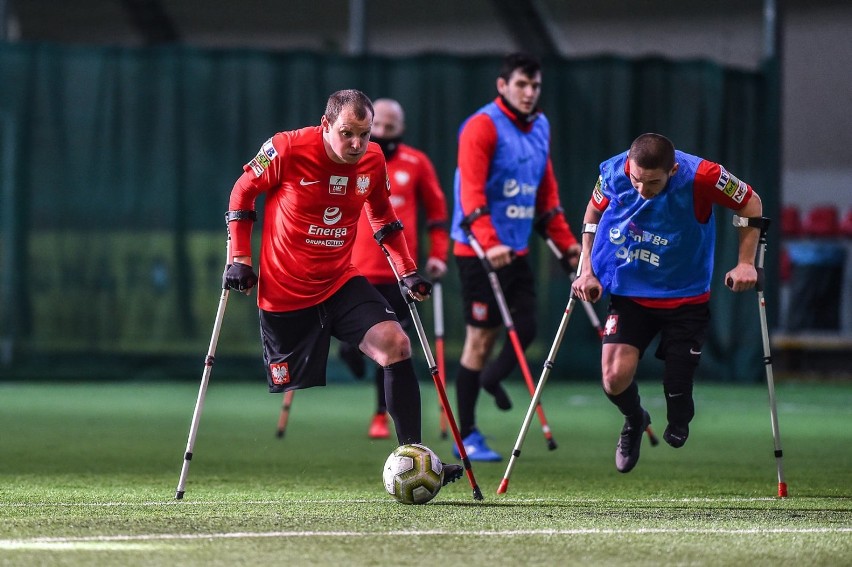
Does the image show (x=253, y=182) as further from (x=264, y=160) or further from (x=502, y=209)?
(x=502, y=209)

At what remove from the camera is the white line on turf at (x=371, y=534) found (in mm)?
4664

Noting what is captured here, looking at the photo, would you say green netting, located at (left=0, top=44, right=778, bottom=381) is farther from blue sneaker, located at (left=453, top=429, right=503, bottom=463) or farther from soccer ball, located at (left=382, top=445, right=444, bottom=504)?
soccer ball, located at (left=382, top=445, right=444, bottom=504)

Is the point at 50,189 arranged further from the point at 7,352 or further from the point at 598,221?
the point at 598,221

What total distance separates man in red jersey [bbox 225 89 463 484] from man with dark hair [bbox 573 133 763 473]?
89 centimetres

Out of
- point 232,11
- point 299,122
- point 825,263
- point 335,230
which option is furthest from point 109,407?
point 825,263

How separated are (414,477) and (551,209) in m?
2.90

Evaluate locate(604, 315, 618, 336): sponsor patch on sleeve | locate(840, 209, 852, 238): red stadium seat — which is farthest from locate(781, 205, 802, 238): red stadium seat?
locate(604, 315, 618, 336): sponsor patch on sleeve

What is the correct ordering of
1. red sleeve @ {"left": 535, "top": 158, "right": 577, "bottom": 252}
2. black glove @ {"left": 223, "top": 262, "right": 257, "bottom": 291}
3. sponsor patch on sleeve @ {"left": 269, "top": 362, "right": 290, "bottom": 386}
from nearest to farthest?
1. black glove @ {"left": 223, "top": 262, "right": 257, "bottom": 291}
2. sponsor patch on sleeve @ {"left": 269, "top": 362, "right": 290, "bottom": 386}
3. red sleeve @ {"left": 535, "top": 158, "right": 577, "bottom": 252}

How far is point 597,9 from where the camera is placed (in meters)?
15.8

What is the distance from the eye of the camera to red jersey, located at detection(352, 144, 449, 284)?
28.2 ft

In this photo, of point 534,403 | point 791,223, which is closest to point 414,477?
point 534,403

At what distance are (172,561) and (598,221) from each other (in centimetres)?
280

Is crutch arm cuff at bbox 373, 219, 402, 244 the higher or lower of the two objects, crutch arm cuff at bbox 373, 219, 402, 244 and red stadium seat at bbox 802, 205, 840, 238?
the lower

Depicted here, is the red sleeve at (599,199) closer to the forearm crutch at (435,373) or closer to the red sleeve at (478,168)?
the forearm crutch at (435,373)
